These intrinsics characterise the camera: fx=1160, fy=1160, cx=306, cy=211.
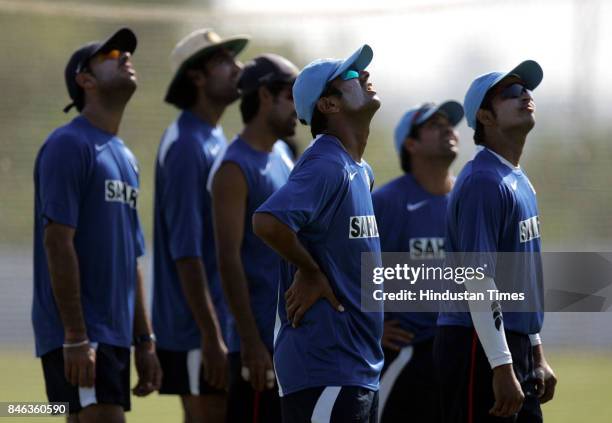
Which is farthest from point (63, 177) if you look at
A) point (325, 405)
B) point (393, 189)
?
point (393, 189)

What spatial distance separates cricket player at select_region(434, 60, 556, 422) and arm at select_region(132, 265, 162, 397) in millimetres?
1565

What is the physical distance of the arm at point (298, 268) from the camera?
450 centimetres

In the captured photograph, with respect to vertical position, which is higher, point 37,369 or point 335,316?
point 335,316

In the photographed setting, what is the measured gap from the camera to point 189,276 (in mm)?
6414

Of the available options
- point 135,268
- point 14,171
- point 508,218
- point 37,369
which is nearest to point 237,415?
point 135,268

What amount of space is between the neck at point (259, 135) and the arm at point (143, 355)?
933mm

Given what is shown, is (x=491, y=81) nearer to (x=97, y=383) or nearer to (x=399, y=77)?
(x=97, y=383)

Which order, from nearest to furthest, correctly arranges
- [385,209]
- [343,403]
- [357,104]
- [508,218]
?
[343,403], [357,104], [508,218], [385,209]

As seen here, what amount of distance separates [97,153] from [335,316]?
70.8 inches

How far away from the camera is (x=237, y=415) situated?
6043 mm

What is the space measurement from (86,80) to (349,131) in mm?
1845

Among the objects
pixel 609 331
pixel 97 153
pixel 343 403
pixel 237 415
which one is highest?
pixel 97 153

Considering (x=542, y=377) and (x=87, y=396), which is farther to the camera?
(x=87, y=396)

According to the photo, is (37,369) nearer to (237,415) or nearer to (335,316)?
(237,415)
